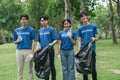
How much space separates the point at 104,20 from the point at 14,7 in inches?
835

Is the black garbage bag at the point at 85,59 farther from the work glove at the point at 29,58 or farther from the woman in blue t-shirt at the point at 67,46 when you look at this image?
the work glove at the point at 29,58

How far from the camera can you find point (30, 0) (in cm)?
4962

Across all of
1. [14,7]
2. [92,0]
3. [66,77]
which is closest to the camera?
[66,77]

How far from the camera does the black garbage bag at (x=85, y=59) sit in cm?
833

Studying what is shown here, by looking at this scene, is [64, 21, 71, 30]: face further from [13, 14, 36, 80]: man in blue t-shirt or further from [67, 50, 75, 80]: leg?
[13, 14, 36, 80]: man in blue t-shirt

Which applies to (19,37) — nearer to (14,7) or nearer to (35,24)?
(35,24)

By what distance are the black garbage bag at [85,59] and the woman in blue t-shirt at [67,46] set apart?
34 cm

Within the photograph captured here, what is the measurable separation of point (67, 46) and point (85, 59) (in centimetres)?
67

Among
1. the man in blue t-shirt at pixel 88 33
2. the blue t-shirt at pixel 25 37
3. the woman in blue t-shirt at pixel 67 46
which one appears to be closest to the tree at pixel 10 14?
the blue t-shirt at pixel 25 37

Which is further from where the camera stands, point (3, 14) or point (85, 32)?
point (3, 14)

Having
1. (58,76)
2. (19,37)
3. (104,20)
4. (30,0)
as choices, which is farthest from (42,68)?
(104,20)

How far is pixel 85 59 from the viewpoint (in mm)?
8414

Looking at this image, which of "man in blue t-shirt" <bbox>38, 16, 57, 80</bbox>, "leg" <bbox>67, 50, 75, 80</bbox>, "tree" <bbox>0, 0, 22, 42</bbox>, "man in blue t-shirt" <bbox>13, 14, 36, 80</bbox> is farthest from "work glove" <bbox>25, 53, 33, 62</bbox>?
"tree" <bbox>0, 0, 22, 42</bbox>

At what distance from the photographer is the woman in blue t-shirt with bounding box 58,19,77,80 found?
8719 millimetres
